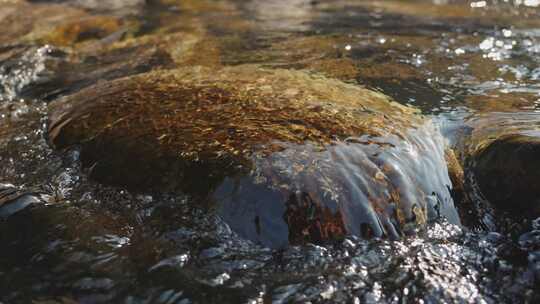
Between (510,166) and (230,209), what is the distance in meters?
1.72

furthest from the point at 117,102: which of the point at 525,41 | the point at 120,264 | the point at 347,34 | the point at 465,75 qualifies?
the point at 525,41

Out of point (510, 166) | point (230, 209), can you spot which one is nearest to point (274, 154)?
point (230, 209)

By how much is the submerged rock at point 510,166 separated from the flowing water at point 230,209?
0.27 feet

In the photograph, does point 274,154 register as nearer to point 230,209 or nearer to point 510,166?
point 230,209

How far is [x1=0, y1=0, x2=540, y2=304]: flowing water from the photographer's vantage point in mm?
2596

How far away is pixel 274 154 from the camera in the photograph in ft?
10.2

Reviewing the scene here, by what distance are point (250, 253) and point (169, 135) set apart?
40.5 inches

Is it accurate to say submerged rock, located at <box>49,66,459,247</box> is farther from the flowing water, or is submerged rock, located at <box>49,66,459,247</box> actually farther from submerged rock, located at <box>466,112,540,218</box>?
submerged rock, located at <box>466,112,540,218</box>

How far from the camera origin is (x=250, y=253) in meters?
2.79

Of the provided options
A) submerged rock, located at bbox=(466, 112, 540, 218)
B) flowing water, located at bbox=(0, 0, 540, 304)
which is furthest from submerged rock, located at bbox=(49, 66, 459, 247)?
submerged rock, located at bbox=(466, 112, 540, 218)

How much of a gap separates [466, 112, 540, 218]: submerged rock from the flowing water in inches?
3.2

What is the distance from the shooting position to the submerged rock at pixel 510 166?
318cm

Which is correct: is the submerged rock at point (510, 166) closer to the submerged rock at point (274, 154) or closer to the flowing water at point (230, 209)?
the flowing water at point (230, 209)

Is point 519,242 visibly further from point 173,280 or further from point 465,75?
point 465,75
